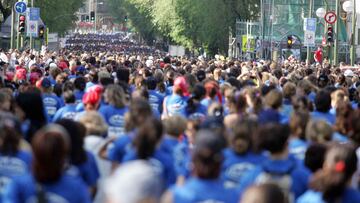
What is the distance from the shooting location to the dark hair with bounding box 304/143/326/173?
887 cm

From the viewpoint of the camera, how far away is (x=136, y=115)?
34.1ft

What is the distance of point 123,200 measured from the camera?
5.61 metres

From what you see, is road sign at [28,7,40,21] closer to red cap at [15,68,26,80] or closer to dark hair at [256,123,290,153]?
red cap at [15,68,26,80]

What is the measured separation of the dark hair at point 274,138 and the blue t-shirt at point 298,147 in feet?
4.49

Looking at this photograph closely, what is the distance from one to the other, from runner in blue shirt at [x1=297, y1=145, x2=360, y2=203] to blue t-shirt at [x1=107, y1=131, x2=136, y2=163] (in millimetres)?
2234

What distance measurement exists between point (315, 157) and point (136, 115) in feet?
6.88

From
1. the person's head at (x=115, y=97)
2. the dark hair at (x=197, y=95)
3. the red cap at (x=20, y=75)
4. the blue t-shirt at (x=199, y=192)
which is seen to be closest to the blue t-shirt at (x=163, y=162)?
the blue t-shirt at (x=199, y=192)

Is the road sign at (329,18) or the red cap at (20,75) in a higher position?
the road sign at (329,18)

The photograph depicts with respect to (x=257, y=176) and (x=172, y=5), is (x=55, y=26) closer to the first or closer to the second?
(x=172, y=5)

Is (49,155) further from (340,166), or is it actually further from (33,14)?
(33,14)

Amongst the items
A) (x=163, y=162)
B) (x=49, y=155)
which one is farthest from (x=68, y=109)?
(x=49, y=155)

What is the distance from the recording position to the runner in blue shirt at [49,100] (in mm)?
15883

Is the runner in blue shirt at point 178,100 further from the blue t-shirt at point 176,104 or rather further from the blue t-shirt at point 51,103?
the blue t-shirt at point 51,103

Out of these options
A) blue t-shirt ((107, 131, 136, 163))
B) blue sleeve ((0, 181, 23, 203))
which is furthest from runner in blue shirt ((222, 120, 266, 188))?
blue sleeve ((0, 181, 23, 203))
